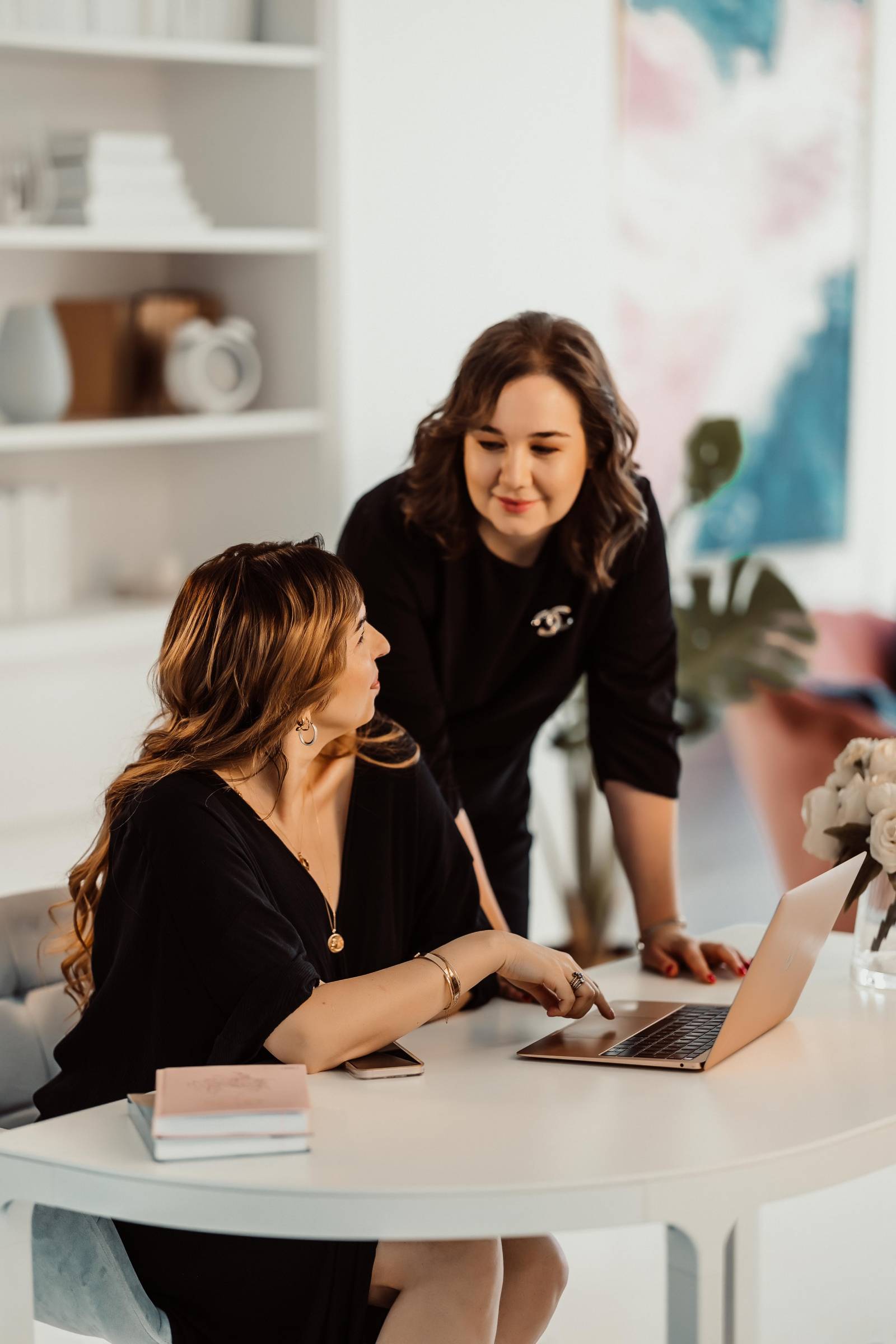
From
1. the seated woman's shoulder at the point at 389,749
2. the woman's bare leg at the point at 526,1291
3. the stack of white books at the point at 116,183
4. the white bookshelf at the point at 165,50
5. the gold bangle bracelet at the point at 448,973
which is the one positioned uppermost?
the white bookshelf at the point at 165,50

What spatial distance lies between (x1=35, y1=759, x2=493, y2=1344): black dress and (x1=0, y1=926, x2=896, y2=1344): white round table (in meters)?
0.12

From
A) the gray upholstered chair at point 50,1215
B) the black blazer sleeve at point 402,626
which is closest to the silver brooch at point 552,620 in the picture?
the black blazer sleeve at point 402,626

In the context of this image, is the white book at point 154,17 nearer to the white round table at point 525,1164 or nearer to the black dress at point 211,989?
the black dress at point 211,989

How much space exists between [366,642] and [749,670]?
2.22 meters

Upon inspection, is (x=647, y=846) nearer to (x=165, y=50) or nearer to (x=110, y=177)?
(x=110, y=177)

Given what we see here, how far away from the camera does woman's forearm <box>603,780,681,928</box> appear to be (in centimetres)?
234

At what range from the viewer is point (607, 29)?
152 inches

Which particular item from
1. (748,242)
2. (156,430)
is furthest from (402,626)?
(748,242)

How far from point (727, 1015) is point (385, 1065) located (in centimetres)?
35

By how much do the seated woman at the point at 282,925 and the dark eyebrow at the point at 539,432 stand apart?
42cm

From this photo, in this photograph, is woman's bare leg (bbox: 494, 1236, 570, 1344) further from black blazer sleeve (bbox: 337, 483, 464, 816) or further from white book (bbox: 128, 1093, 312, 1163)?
black blazer sleeve (bbox: 337, 483, 464, 816)

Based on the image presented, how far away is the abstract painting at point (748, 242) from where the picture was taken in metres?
4.23

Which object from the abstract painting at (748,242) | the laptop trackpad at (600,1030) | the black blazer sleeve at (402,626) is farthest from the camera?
the abstract painting at (748,242)

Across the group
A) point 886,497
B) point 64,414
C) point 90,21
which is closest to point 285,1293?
point 64,414
